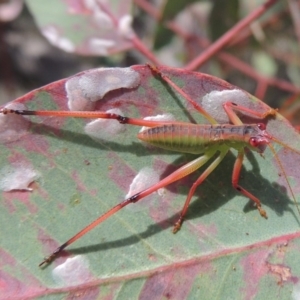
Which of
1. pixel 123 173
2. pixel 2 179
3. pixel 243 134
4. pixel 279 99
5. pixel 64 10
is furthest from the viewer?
pixel 279 99

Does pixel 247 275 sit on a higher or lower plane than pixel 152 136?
lower

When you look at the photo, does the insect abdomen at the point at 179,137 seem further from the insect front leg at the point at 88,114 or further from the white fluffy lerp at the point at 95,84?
the white fluffy lerp at the point at 95,84

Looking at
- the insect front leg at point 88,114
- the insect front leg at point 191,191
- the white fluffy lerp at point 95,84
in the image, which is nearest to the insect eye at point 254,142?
the insect front leg at point 191,191

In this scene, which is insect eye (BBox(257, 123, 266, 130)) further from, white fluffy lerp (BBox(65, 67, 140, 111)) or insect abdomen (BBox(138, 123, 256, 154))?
white fluffy lerp (BBox(65, 67, 140, 111))

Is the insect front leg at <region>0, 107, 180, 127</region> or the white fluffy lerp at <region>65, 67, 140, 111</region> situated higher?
the white fluffy lerp at <region>65, 67, 140, 111</region>

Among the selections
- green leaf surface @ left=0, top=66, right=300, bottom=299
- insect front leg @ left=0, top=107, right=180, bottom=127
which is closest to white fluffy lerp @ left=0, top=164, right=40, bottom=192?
green leaf surface @ left=0, top=66, right=300, bottom=299

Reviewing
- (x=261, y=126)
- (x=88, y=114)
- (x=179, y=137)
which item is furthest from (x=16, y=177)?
(x=261, y=126)

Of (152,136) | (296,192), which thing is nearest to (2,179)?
(152,136)

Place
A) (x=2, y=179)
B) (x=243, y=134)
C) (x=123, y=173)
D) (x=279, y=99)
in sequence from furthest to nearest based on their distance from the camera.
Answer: (x=279, y=99) → (x=243, y=134) → (x=123, y=173) → (x=2, y=179)

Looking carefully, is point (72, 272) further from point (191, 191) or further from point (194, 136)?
point (194, 136)

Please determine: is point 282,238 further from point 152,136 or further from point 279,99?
point 279,99
